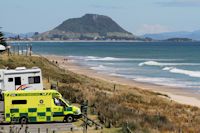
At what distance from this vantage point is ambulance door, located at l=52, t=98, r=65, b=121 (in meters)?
22.8

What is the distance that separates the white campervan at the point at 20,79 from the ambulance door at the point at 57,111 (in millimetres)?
6291

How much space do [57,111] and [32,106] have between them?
1166 mm

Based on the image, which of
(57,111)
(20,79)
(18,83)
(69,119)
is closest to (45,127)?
(57,111)

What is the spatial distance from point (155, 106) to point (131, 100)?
1.93m

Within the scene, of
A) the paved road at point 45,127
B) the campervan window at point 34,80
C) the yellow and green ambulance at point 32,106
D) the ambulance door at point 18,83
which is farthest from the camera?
the campervan window at point 34,80

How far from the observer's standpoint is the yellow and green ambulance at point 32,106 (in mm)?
22406

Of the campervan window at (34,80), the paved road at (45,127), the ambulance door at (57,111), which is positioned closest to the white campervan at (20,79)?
the campervan window at (34,80)

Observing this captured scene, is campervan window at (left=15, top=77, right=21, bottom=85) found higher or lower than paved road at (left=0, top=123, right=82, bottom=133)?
higher

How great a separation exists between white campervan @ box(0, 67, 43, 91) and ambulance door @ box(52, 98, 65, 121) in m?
6.29

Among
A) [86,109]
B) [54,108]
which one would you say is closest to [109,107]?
[86,109]

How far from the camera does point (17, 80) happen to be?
1134 inches

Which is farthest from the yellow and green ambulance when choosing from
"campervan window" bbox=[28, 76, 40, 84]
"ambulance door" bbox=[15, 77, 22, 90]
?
"campervan window" bbox=[28, 76, 40, 84]

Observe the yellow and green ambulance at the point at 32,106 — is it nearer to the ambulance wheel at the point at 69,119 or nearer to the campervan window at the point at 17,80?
the ambulance wheel at the point at 69,119

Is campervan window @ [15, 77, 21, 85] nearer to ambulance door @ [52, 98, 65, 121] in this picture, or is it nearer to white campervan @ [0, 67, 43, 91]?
white campervan @ [0, 67, 43, 91]
